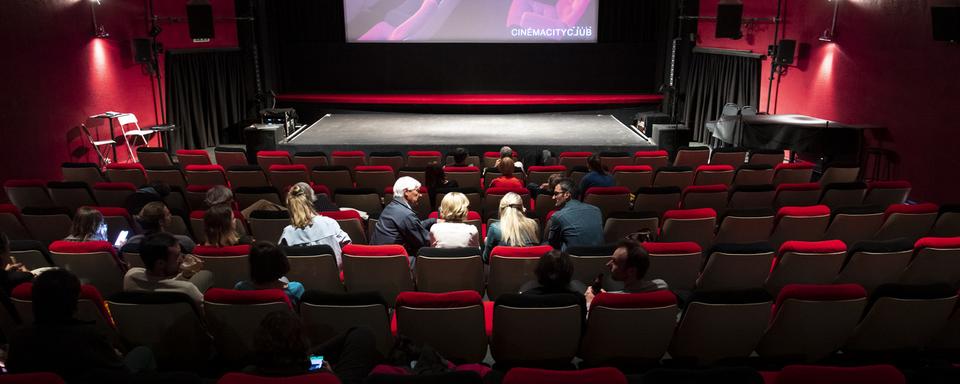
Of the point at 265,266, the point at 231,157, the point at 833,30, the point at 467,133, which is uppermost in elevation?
the point at 833,30

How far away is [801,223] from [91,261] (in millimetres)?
5023

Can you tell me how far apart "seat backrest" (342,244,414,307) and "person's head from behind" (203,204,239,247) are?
83 centimetres

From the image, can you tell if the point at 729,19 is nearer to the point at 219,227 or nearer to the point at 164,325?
the point at 219,227

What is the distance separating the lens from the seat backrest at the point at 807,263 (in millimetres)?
4094

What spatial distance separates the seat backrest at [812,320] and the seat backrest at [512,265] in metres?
1.34

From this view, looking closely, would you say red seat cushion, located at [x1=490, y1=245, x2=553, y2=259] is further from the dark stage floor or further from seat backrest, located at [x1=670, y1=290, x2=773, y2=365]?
the dark stage floor

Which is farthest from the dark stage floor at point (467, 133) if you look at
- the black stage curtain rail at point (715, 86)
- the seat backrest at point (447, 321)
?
the seat backrest at point (447, 321)

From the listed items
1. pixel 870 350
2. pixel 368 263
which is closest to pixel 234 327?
pixel 368 263

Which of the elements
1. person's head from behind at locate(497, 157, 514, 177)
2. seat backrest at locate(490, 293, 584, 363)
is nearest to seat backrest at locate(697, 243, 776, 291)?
seat backrest at locate(490, 293, 584, 363)

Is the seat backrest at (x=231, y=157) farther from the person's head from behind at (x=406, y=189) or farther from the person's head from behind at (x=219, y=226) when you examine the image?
the person's head from behind at (x=219, y=226)

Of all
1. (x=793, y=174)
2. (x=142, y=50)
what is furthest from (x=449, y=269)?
(x=142, y=50)

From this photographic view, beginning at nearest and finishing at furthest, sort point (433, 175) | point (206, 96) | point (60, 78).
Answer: point (433, 175), point (60, 78), point (206, 96)

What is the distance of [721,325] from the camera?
3297 mm

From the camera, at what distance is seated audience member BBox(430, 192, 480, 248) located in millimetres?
4621
